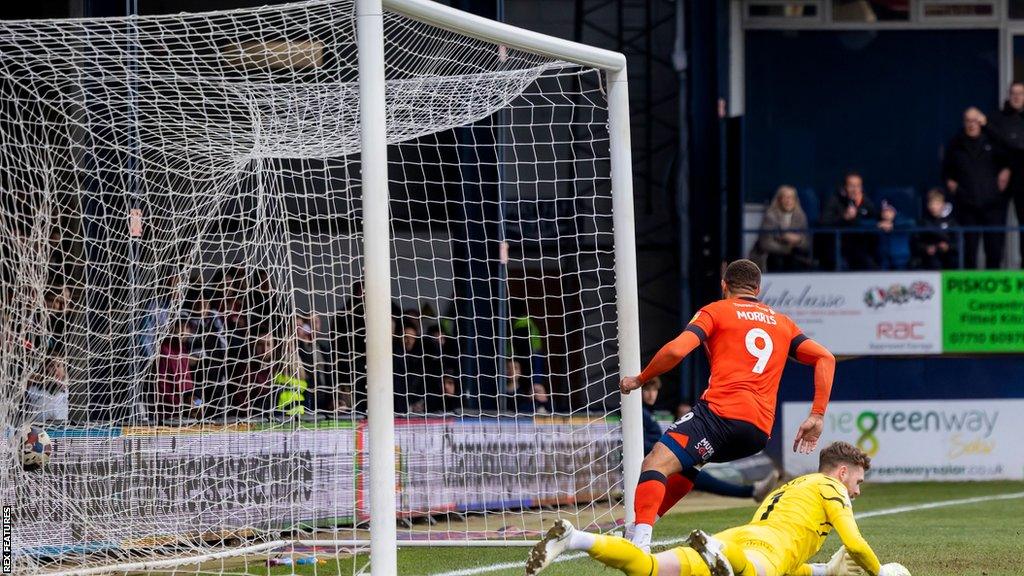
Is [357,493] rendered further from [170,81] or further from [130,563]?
[170,81]

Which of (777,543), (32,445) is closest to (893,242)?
(777,543)

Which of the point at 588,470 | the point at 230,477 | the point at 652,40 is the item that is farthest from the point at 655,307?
the point at 230,477

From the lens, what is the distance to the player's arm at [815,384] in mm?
7547

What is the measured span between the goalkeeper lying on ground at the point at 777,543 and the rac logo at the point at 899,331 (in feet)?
34.7

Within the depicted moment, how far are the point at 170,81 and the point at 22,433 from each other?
262 centimetres

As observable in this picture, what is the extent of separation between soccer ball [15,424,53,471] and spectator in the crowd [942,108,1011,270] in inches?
515

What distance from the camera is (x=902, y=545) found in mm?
9750

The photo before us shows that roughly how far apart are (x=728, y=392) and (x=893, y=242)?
1136 cm

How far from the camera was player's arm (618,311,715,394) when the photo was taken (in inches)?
286

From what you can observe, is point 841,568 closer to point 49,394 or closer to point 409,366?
point 49,394

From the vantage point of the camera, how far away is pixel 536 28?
18.0 metres

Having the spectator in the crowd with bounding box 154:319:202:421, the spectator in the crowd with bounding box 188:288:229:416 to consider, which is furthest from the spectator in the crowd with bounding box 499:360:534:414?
the spectator in the crowd with bounding box 154:319:202:421

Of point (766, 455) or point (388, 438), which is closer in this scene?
point (388, 438)

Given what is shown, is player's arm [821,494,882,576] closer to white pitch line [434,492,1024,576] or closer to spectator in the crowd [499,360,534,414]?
→ white pitch line [434,492,1024,576]
